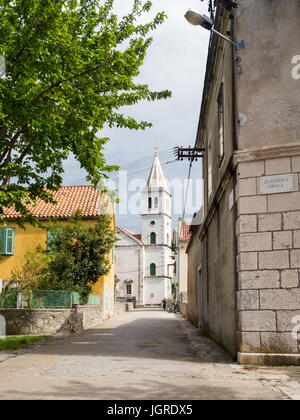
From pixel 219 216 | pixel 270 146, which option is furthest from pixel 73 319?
pixel 270 146

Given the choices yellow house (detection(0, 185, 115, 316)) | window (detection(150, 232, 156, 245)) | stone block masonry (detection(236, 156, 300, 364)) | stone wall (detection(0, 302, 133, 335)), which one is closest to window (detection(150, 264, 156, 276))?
window (detection(150, 232, 156, 245))

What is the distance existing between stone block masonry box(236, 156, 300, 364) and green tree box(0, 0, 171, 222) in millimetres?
4503

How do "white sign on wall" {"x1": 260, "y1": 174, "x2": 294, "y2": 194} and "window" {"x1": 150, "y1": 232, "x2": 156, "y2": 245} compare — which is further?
"window" {"x1": 150, "y1": 232, "x2": 156, "y2": 245}

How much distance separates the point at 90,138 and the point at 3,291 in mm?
8689

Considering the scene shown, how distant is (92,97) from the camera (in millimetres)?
11273

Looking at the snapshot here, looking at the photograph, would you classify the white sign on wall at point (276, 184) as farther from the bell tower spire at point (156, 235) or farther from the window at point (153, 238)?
the window at point (153, 238)

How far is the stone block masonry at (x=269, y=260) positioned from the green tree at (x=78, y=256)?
529 inches

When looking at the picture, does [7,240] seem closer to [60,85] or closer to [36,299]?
[36,299]

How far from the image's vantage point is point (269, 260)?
816 cm

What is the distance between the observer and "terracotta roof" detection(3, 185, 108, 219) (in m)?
25.9

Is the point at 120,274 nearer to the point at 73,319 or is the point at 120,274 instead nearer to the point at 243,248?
the point at 73,319

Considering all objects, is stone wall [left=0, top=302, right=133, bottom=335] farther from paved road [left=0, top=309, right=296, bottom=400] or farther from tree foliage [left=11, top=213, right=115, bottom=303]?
paved road [left=0, top=309, right=296, bottom=400]

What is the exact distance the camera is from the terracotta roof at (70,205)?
85.0 ft

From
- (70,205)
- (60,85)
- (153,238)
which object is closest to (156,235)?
(153,238)
